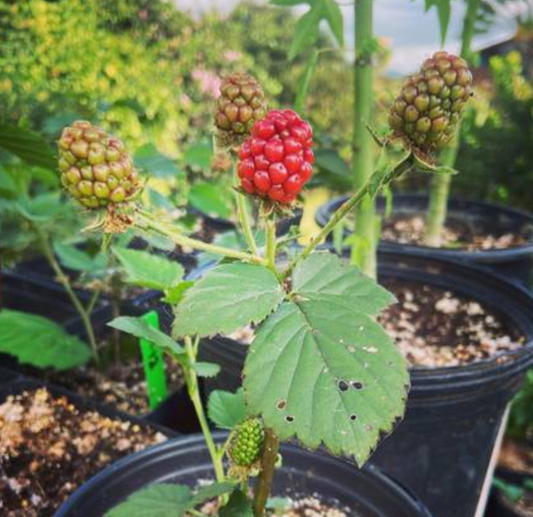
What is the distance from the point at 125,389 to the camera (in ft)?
3.88

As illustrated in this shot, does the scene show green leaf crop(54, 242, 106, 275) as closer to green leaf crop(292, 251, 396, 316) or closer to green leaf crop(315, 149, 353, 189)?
green leaf crop(315, 149, 353, 189)

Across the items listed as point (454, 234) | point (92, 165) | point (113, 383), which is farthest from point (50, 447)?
point (454, 234)

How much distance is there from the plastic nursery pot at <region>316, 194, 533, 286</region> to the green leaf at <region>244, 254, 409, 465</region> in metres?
0.84

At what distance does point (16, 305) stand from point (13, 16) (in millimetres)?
652

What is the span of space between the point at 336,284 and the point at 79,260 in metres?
0.85

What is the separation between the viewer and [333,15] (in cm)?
88

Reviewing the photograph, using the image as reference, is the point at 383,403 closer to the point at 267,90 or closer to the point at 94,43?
the point at 94,43

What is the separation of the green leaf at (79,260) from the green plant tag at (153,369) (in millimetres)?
255

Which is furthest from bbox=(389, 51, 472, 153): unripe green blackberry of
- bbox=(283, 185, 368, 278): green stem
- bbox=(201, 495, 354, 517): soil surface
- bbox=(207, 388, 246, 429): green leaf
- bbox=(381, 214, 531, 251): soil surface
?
bbox=(381, 214, 531, 251): soil surface

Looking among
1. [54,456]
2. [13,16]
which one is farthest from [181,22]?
[54,456]

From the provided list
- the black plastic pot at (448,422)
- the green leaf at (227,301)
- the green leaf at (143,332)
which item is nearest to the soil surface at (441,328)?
the black plastic pot at (448,422)

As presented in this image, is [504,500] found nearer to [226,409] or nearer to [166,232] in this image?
[226,409]

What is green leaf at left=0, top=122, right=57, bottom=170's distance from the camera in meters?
0.65

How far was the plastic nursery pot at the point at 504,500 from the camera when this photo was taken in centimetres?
118
